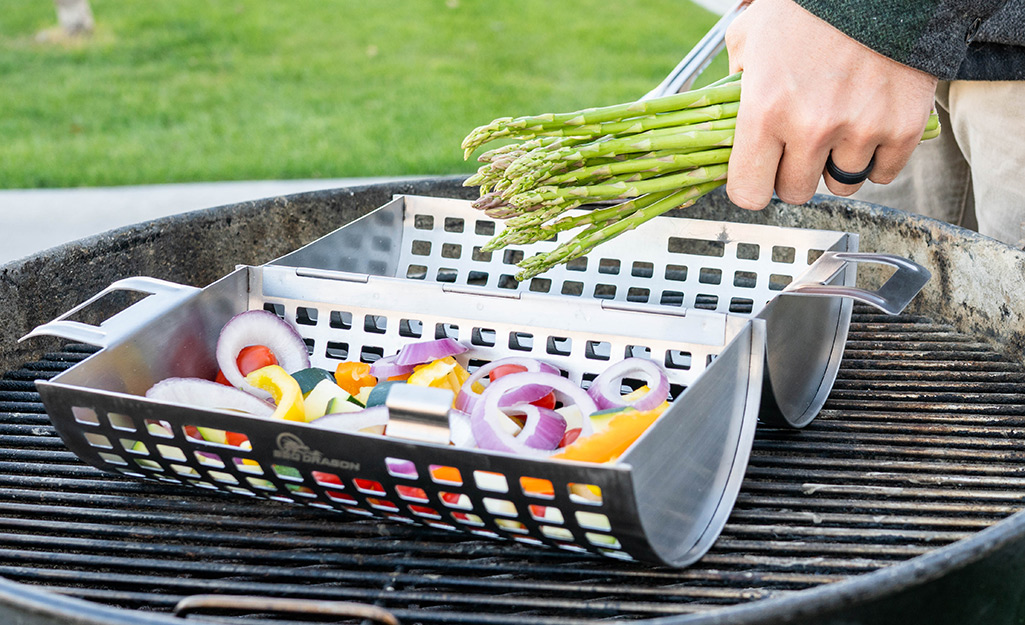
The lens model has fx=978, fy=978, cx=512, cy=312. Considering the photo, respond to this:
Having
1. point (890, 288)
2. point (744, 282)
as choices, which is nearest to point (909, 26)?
point (890, 288)

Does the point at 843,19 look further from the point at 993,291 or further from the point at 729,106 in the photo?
the point at 993,291

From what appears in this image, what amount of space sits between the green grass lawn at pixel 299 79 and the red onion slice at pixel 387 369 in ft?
12.3

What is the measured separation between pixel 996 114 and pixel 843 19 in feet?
2.01

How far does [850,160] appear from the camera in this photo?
1.57 metres

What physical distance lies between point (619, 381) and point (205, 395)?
0.58 metres

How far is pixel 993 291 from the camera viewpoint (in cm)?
175

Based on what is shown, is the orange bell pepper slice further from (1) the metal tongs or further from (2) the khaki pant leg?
(2) the khaki pant leg

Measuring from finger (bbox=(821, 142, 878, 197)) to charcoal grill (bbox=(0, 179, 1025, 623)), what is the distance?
325 mm

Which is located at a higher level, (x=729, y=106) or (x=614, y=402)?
(x=729, y=106)

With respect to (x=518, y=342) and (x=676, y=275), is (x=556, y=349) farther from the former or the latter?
(x=676, y=275)

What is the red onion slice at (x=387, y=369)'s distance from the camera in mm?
1479

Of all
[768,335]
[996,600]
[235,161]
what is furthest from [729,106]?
[235,161]

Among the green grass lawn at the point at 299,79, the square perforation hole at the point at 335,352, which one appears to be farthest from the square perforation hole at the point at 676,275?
the green grass lawn at the point at 299,79

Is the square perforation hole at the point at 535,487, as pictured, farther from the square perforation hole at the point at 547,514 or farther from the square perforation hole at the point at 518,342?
the square perforation hole at the point at 518,342
